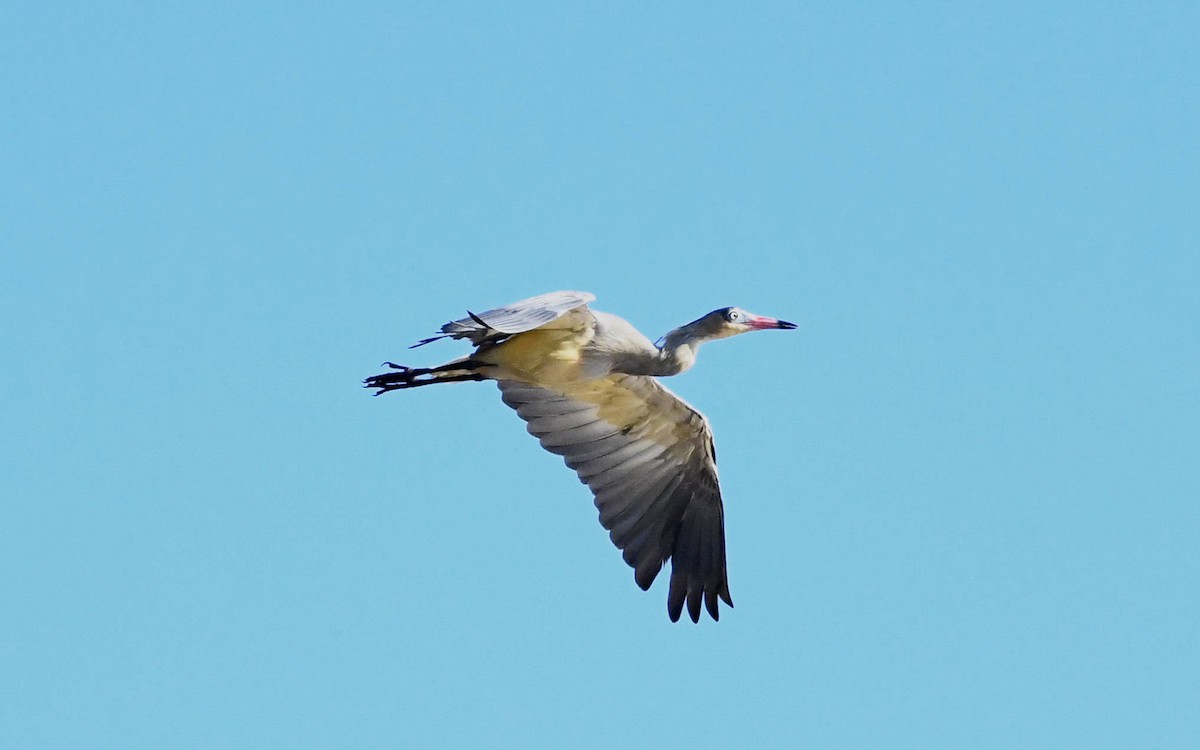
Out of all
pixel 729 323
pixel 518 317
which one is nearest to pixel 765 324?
pixel 729 323

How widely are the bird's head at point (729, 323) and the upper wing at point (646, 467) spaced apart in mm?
750

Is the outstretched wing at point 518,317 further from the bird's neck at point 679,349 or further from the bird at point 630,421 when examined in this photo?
the bird's neck at point 679,349

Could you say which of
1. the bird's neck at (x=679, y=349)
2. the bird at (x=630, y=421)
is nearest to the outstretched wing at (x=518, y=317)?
the bird at (x=630, y=421)

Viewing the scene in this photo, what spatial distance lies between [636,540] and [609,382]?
1.31 m

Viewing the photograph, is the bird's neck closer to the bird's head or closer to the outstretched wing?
the bird's head

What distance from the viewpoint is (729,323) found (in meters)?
11.5

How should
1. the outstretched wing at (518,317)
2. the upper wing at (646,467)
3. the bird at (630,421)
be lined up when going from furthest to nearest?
the upper wing at (646,467), the bird at (630,421), the outstretched wing at (518,317)

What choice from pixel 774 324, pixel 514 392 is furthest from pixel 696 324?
pixel 514 392

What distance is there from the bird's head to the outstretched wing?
4.53 ft

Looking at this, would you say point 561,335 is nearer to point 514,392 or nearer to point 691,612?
point 514,392

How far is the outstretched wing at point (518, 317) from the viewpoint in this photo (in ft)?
31.4

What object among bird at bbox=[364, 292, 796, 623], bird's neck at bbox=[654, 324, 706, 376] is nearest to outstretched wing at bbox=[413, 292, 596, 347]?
bird at bbox=[364, 292, 796, 623]

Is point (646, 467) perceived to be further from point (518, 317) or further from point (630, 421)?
point (518, 317)

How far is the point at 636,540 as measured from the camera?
11844 millimetres
